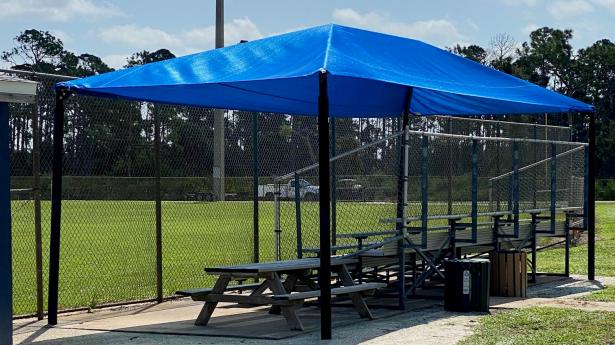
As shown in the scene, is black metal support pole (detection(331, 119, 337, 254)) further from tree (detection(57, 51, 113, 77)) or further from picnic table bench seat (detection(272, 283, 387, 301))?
tree (detection(57, 51, 113, 77))

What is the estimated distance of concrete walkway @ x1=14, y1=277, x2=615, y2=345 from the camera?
35.9 ft

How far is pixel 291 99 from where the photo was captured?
15078 millimetres

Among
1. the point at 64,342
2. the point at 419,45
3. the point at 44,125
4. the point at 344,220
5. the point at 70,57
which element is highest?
the point at 70,57

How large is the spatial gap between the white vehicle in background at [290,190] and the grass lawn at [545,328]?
181 inches

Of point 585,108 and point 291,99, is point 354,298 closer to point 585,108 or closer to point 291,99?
→ point 291,99

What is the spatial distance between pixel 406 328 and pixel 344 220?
17.4 feet

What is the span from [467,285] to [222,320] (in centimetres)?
312

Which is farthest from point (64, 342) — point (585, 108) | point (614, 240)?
point (614, 240)

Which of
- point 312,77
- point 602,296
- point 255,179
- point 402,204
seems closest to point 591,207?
point 602,296

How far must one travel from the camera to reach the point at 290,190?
1644 cm

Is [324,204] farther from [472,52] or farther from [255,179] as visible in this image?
[472,52]

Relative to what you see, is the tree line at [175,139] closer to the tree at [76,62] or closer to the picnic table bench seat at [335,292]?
the picnic table bench seat at [335,292]

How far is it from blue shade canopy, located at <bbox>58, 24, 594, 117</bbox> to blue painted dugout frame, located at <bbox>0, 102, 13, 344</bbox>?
2640 millimetres

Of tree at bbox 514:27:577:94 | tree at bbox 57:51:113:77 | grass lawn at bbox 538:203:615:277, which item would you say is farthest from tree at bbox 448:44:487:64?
grass lawn at bbox 538:203:615:277
